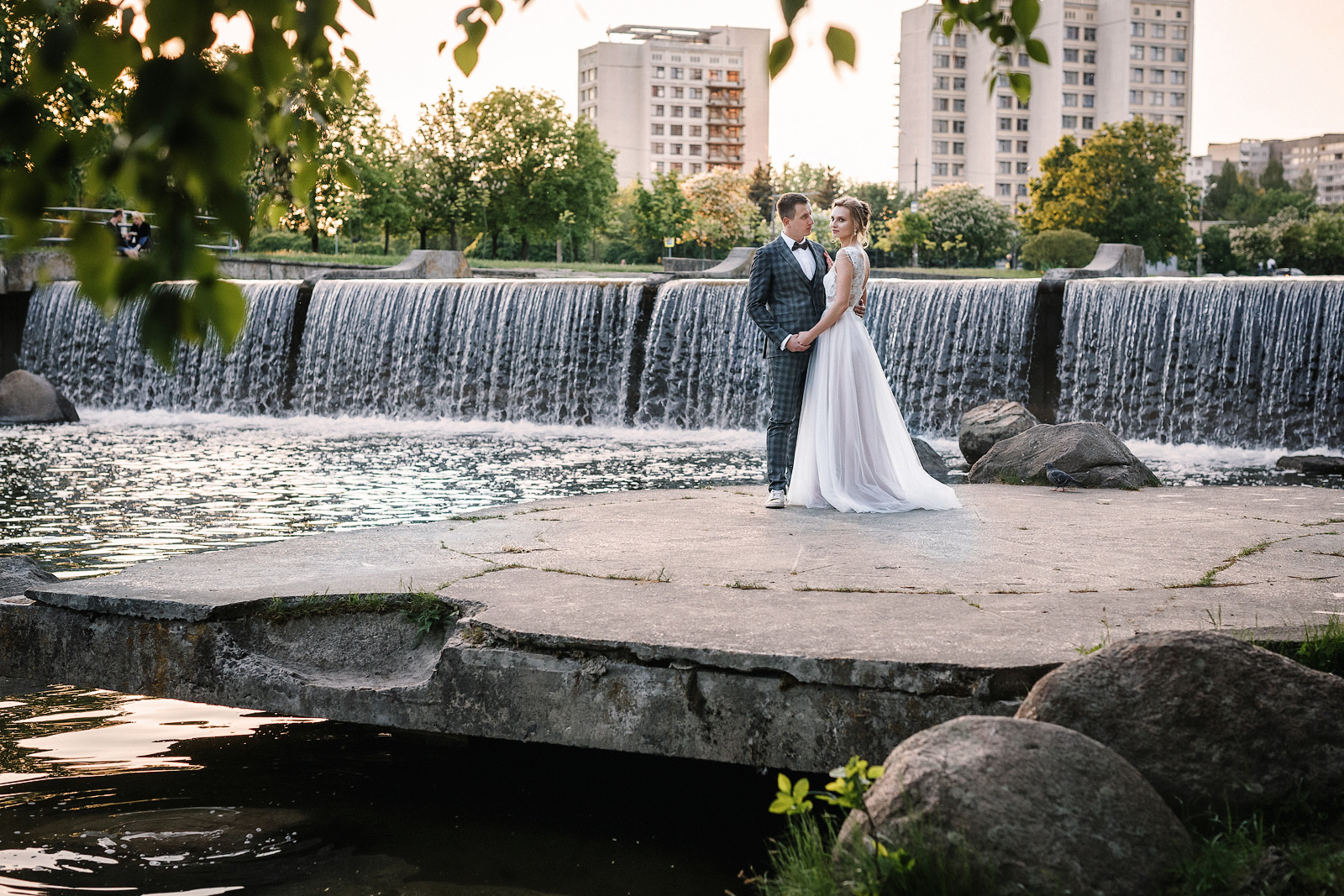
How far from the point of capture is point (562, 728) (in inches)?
133

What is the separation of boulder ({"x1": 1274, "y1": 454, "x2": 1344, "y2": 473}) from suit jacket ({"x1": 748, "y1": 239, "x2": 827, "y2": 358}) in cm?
797

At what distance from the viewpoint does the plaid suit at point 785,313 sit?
290 inches

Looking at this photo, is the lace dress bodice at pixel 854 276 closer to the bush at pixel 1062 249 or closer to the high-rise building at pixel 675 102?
the bush at pixel 1062 249

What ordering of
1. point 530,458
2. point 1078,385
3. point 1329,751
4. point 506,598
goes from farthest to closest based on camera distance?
point 1078,385
point 530,458
point 506,598
point 1329,751

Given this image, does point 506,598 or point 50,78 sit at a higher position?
point 50,78

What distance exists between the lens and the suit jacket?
24.2 feet

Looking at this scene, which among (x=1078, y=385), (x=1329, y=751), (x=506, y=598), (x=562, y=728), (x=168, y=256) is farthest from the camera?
(x=1078, y=385)

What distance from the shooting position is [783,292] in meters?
7.42

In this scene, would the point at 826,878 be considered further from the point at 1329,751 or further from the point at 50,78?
the point at 50,78

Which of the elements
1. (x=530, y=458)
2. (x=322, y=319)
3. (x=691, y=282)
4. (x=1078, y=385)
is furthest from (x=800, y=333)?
(x=322, y=319)

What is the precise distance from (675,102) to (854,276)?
13173 cm

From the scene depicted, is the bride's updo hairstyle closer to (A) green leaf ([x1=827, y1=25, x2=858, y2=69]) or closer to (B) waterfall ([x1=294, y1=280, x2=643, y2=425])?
(A) green leaf ([x1=827, y1=25, x2=858, y2=69])

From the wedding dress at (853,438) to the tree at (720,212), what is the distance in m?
66.5

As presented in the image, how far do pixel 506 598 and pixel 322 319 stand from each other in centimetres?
1963
